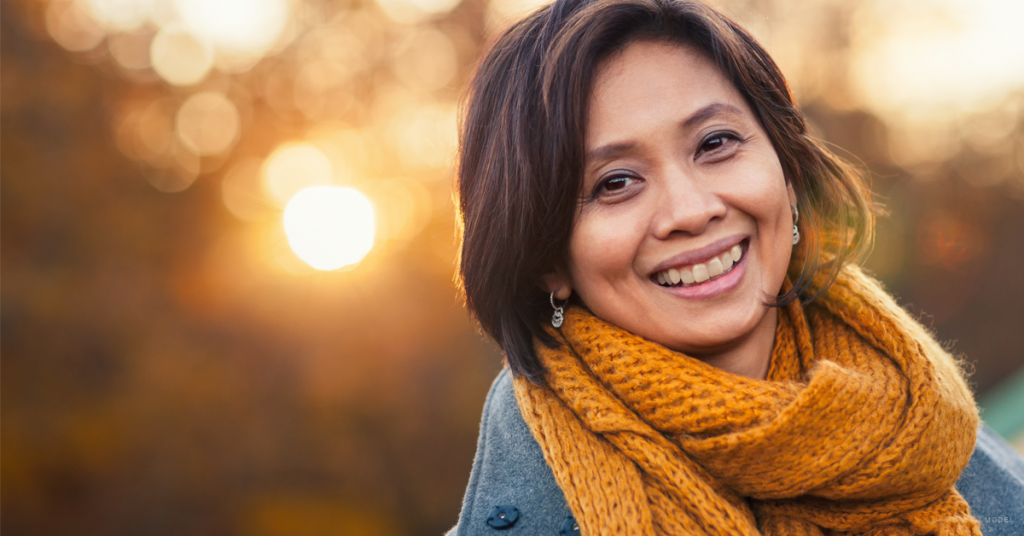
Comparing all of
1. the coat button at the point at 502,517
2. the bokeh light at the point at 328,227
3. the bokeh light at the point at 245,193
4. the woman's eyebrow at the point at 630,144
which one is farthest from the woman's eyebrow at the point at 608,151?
the bokeh light at the point at 245,193

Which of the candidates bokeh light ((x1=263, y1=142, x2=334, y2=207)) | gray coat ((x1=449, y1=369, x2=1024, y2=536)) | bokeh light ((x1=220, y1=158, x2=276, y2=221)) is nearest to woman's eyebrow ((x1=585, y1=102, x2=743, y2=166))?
gray coat ((x1=449, y1=369, x2=1024, y2=536))

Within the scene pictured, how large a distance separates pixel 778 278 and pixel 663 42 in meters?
0.65

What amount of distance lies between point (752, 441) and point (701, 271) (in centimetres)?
39

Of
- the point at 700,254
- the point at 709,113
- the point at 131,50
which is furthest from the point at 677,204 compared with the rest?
the point at 131,50

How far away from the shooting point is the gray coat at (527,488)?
161cm

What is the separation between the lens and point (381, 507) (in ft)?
27.9

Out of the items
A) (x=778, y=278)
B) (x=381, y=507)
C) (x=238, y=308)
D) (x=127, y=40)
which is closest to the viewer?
(x=778, y=278)

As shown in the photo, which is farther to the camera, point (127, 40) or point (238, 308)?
point (238, 308)

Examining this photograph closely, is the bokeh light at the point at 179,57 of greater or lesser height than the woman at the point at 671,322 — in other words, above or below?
above

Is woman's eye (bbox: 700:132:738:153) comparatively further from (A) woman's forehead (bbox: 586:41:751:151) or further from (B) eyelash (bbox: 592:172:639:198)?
(B) eyelash (bbox: 592:172:639:198)

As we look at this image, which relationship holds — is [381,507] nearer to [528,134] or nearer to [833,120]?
[528,134]

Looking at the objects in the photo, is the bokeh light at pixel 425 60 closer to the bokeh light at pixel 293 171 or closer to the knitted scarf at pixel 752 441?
the bokeh light at pixel 293 171

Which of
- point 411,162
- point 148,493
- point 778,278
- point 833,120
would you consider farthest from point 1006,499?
point 833,120

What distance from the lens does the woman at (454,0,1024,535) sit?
1456 mm
